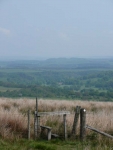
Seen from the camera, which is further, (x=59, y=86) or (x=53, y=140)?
(x=59, y=86)

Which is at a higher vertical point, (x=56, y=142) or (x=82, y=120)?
(x=82, y=120)

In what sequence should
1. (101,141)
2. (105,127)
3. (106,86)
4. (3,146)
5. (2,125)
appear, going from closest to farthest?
(3,146)
(101,141)
(2,125)
(105,127)
(106,86)

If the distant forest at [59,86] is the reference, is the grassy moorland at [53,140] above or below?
above

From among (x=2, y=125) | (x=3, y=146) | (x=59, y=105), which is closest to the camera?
(x=3, y=146)

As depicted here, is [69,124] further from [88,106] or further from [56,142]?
[88,106]

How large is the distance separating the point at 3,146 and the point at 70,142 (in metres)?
2.15

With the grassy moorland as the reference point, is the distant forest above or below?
below

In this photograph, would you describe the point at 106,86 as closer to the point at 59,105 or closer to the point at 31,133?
the point at 59,105

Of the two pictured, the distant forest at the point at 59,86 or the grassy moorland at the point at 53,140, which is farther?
the distant forest at the point at 59,86

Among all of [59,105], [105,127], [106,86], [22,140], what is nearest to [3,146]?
[22,140]

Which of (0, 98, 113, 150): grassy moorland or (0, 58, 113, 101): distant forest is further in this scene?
(0, 58, 113, 101): distant forest

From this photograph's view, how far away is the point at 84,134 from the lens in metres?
10.5

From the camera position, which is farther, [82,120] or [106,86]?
[106,86]

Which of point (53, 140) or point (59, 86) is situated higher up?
point (53, 140)
